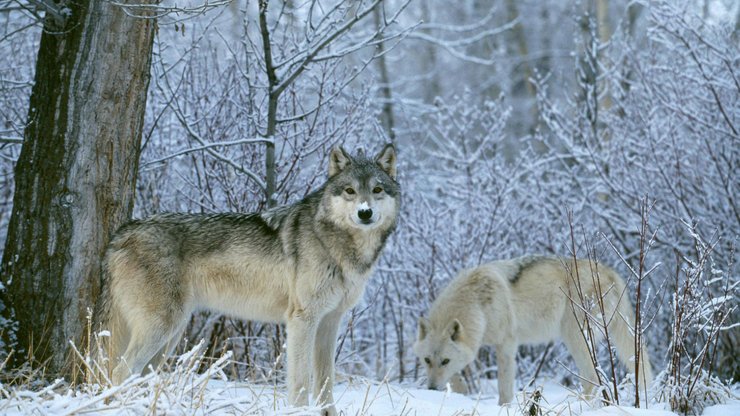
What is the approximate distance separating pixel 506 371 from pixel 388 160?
2.71 metres

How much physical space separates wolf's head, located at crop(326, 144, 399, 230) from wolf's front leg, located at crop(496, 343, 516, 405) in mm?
2573

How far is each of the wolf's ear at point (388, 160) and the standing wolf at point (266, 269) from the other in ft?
0.42

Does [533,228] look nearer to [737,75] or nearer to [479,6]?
[737,75]

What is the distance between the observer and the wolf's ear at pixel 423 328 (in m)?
7.31

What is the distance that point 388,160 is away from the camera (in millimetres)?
5406

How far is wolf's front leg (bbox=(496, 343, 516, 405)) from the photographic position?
6.92 m

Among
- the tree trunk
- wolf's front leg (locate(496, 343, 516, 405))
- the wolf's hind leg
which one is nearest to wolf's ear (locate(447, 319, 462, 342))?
wolf's front leg (locate(496, 343, 516, 405))

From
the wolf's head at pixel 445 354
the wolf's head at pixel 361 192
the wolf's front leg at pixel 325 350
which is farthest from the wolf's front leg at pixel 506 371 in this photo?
the wolf's head at pixel 361 192

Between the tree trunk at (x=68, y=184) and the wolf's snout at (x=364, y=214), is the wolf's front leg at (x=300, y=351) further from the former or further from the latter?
the tree trunk at (x=68, y=184)

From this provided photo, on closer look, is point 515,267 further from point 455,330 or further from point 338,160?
point 338,160

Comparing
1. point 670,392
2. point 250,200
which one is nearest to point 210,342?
point 250,200

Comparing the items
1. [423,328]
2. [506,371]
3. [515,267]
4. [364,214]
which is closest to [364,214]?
[364,214]

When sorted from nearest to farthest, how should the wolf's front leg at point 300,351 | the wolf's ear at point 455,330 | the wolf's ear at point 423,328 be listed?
the wolf's front leg at point 300,351 < the wolf's ear at point 455,330 < the wolf's ear at point 423,328

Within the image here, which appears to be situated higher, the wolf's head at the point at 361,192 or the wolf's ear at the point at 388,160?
the wolf's ear at the point at 388,160
